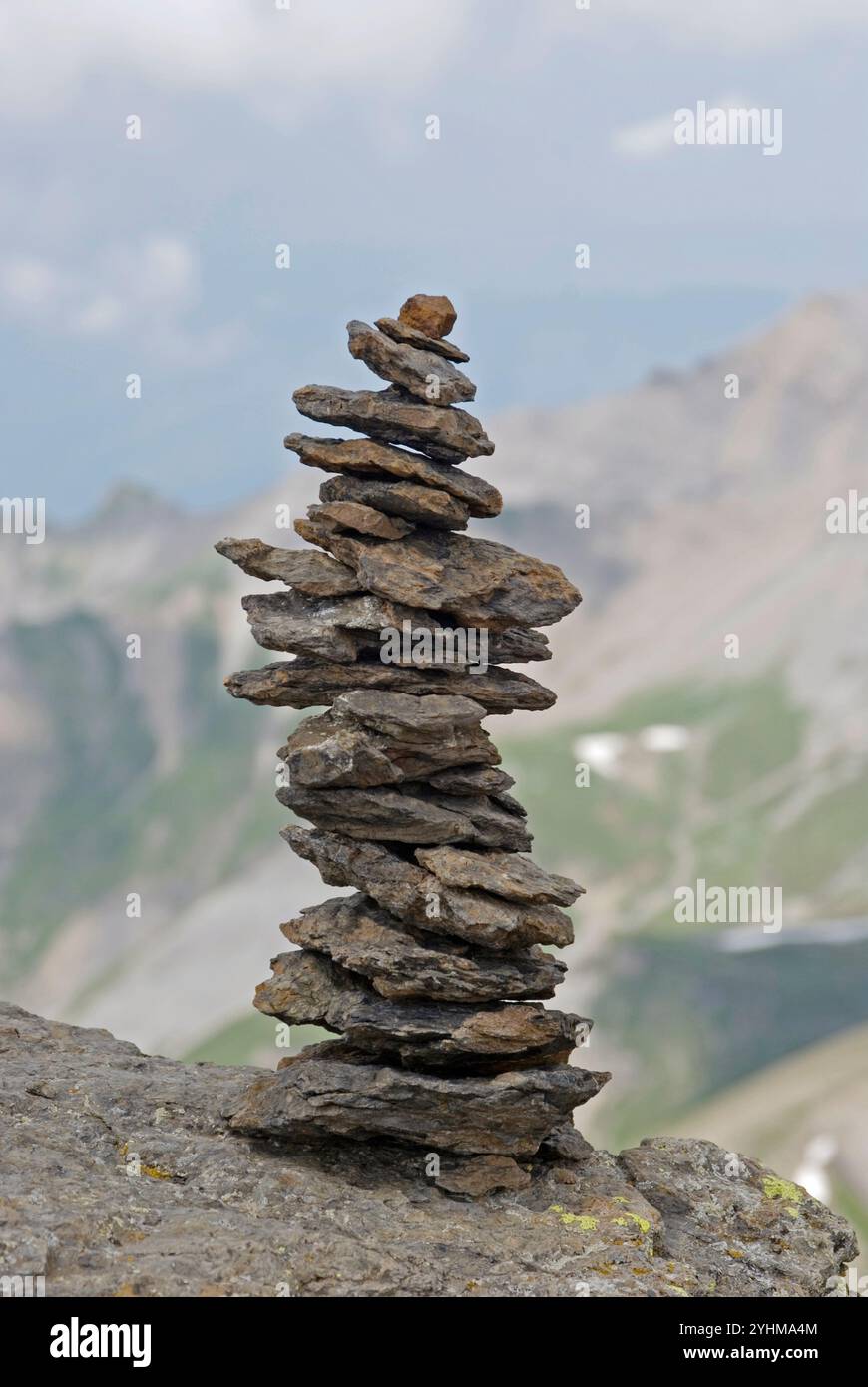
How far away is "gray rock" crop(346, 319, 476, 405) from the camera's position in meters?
26.4

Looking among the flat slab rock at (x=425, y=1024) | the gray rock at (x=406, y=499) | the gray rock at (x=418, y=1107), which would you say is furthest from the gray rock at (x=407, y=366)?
the gray rock at (x=418, y=1107)

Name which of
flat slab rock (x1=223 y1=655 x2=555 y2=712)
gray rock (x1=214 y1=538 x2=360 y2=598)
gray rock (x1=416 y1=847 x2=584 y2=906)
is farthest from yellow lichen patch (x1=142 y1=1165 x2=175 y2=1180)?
gray rock (x1=214 y1=538 x2=360 y2=598)

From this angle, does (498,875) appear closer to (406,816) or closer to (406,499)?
(406,816)

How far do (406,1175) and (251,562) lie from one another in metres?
11.1

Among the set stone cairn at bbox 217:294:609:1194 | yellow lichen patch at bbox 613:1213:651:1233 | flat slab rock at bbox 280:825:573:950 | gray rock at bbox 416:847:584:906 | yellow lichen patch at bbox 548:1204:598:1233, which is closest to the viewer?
yellow lichen patch at bbox 548:1204:598:1233

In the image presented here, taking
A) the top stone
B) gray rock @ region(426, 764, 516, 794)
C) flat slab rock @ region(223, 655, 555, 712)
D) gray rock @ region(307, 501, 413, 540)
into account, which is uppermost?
the top stone

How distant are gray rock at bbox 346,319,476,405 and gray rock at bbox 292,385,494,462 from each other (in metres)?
0.27

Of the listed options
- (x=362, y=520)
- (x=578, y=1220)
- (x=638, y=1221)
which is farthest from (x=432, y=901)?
(x=362, y=520)

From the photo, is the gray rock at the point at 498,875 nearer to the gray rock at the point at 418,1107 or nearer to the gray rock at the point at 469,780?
the gray rock at the point at 469,780

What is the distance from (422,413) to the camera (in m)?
26.3

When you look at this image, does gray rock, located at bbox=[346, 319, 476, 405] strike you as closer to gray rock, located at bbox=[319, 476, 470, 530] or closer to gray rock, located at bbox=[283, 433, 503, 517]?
gray rock, located at bbox=[283, 433, 503, 517]
